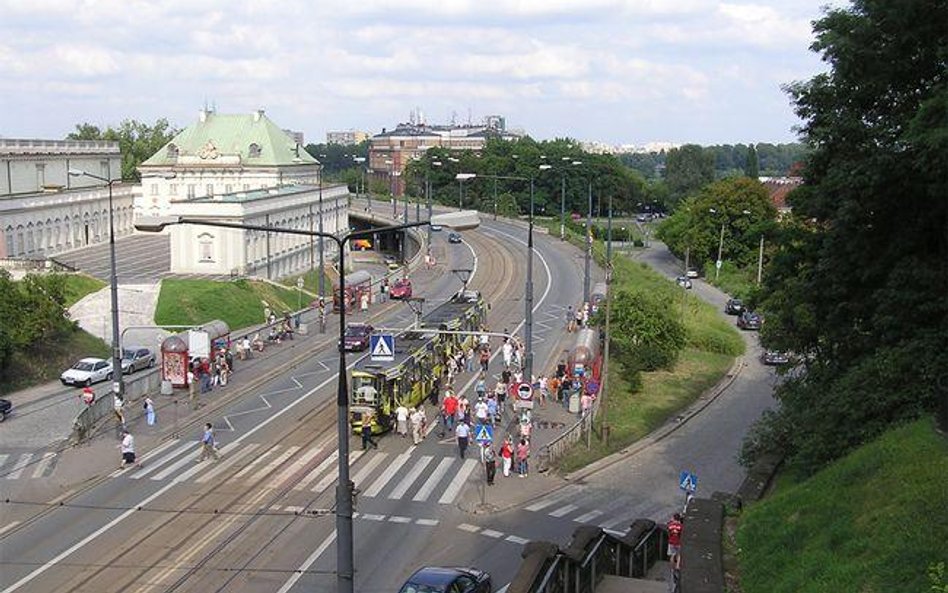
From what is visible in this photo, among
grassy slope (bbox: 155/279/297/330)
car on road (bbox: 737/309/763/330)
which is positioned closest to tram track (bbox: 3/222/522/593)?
grassy slope (bbox: 155/279/297/330)

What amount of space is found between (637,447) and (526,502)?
27.6ft

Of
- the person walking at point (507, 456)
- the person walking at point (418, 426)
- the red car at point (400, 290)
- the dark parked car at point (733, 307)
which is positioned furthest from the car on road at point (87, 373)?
the dark parked car at point (733, 307)

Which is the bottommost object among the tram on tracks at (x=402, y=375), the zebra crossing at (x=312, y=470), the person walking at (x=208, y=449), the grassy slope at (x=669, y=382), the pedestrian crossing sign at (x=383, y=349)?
the grassy slope at (x=669, y=382)

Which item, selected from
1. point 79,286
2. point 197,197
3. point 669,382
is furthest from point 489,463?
Answer: point 197,197

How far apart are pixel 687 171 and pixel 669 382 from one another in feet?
444

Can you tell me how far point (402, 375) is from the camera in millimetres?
36500

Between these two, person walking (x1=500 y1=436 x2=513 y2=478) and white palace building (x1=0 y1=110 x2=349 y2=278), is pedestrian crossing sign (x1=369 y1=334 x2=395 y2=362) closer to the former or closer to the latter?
person walking (x1=500 y1=436 x2=513 y2=478)

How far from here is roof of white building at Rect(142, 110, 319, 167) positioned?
105 meters

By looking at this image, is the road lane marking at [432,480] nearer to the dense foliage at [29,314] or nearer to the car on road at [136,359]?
the car on road at [136,359]

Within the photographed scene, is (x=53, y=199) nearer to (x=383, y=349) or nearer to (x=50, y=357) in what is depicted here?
(x=50, y=357)

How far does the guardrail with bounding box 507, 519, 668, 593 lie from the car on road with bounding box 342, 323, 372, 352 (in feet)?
89.1

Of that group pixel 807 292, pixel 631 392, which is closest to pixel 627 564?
pixel 807 292

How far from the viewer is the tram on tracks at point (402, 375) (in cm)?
3472

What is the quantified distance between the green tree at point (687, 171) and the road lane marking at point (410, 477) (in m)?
146
